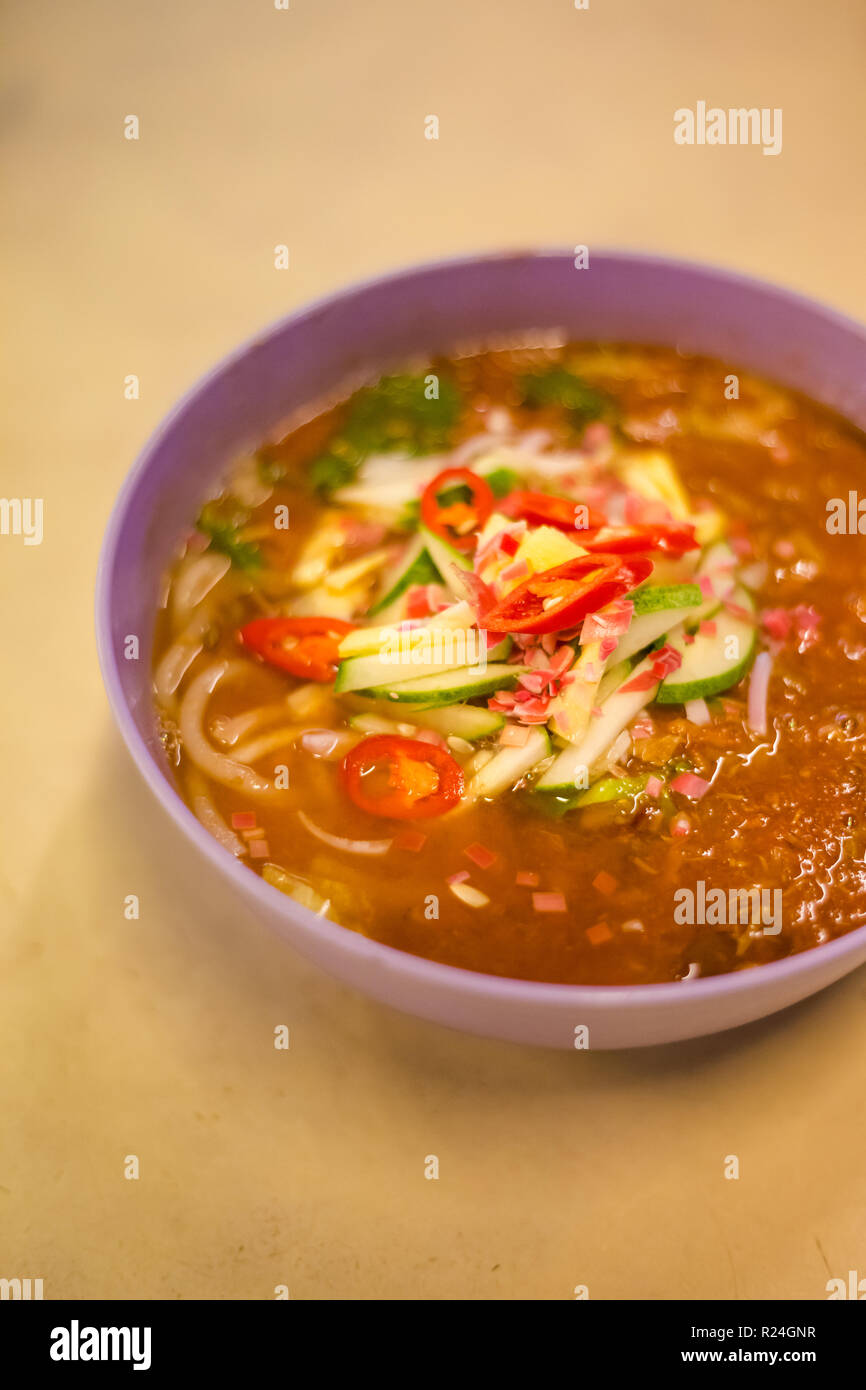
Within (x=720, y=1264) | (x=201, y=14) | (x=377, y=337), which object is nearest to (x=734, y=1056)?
(x=720, y=1264)

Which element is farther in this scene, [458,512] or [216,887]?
[458,512]

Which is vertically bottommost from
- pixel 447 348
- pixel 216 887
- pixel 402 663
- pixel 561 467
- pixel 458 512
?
pixel 216 887

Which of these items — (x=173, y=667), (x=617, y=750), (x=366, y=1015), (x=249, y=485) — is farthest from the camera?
(x=249, y=485)

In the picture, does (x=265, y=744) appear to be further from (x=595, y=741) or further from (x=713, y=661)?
(x=713, y=661)

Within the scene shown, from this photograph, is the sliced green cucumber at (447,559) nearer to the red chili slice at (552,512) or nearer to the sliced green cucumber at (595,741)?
the red chili slice at (552,512)

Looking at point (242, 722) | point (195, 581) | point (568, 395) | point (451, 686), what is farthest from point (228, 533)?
point (568, 395)

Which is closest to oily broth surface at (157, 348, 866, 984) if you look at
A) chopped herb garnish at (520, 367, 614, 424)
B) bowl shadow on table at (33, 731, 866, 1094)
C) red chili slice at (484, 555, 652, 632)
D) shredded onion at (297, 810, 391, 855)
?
shredded onion at (297, 810, 391, 855)

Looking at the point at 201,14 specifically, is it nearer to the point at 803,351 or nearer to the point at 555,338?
the point at 555,338
